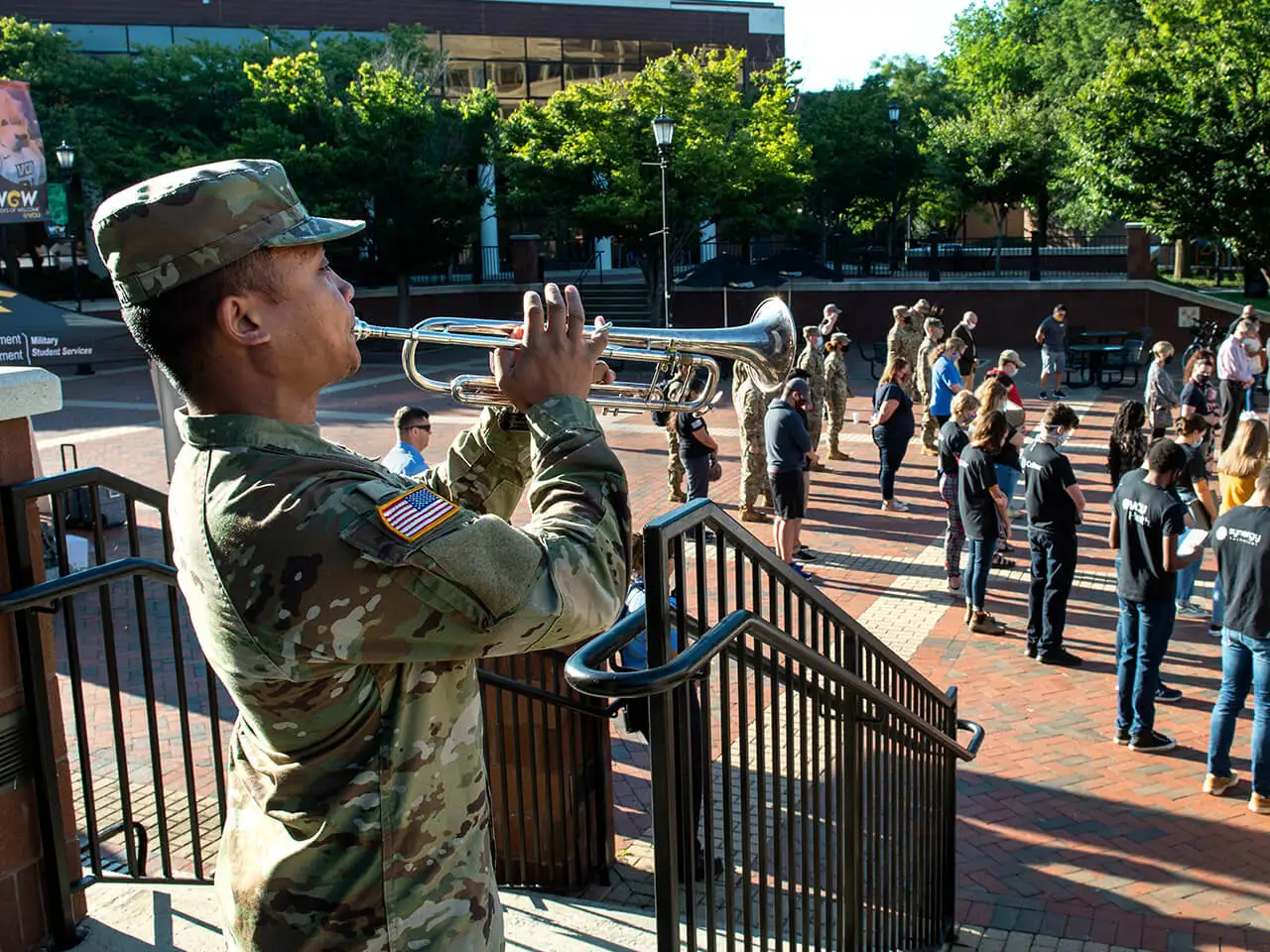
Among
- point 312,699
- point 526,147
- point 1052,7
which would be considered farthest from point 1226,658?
point 1052,7

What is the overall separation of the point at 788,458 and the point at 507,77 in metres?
33.1

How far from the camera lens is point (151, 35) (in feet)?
116

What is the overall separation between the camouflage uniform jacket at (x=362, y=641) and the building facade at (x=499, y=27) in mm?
35645

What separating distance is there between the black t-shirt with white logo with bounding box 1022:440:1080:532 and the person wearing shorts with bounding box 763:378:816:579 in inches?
86.4

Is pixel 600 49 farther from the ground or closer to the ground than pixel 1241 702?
farther from the ground

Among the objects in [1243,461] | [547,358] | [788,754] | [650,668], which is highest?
[547,358]

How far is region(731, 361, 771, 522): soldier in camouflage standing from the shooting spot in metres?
11.4

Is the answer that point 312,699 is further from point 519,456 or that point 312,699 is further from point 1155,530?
point 1155,530

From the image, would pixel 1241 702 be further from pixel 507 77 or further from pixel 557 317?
pixel 507 77

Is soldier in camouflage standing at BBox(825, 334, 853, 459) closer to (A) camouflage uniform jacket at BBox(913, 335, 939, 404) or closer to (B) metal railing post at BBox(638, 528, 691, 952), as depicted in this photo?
(A) camouflage uniform jacket at BBox(913, 335, 939, 404)

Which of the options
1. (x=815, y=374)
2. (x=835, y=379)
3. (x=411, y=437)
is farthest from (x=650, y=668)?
(x=835, y=379)

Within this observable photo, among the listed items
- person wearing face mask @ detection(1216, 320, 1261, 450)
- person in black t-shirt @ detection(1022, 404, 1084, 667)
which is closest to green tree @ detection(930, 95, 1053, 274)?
person wearing face mask @ detection(1216, 320, 1261, 450)

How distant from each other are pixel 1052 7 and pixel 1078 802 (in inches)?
1587

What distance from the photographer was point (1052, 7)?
40250 mm
